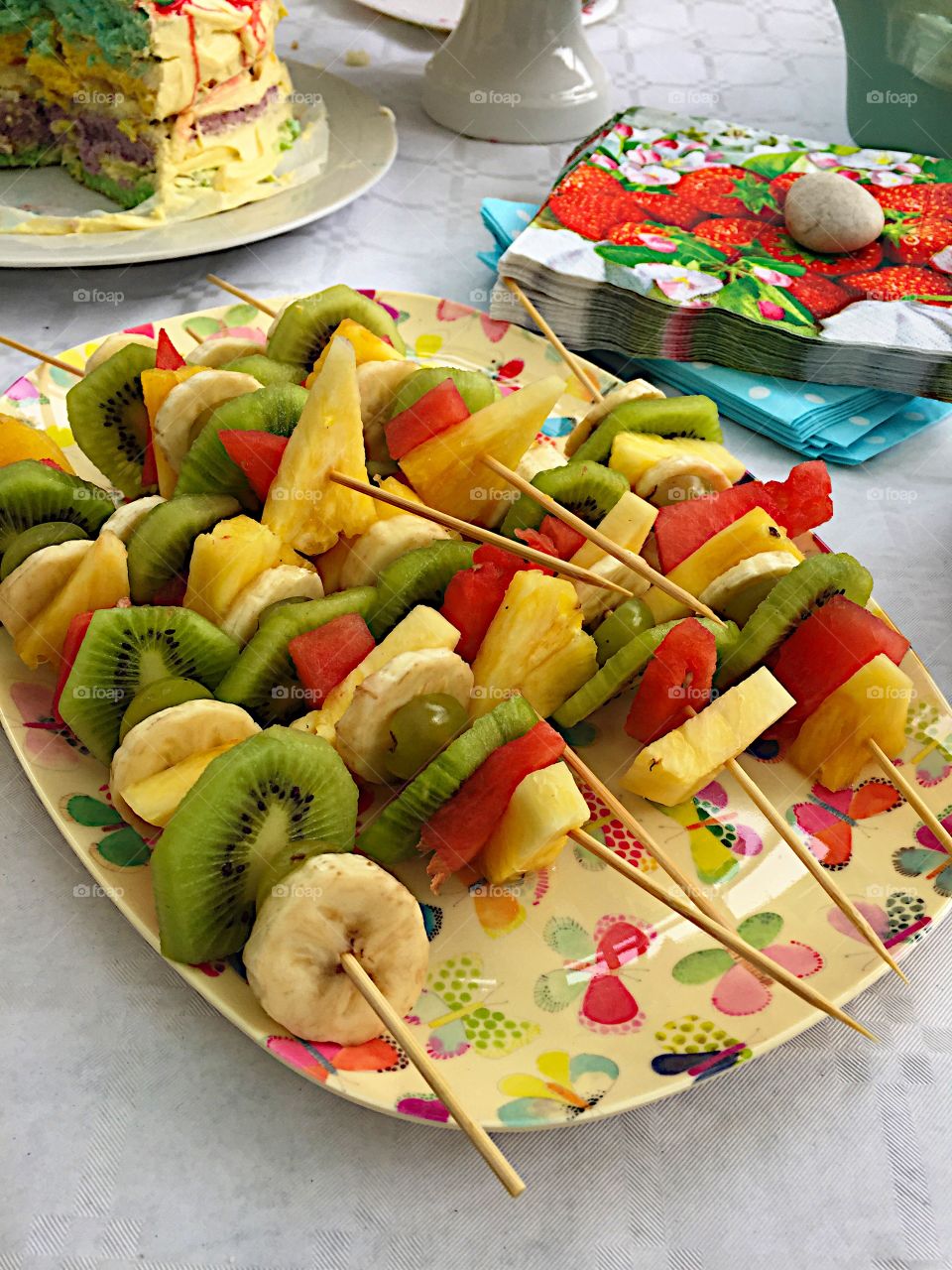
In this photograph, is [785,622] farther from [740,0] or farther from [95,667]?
[740,0]

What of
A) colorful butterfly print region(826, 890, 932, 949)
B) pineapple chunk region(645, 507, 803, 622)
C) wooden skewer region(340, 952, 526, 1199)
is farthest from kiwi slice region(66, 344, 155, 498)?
colorful butterfly print region(826, 890, 932, 949)

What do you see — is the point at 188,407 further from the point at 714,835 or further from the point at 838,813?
the point at 838,813

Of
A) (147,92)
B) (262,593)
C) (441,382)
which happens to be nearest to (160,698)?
(262,593)

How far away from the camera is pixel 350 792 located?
1291 millimetres

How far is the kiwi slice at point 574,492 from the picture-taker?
5.50 ft

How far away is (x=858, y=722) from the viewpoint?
1503 mm

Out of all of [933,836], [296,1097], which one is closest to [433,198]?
[933,836]

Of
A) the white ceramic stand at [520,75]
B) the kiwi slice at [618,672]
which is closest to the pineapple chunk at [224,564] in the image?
the kiwi slice at [618,672]

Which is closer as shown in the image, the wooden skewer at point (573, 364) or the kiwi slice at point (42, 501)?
the kiwi slice at point (42, 501)

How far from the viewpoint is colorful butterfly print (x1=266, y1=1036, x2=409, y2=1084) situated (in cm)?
113

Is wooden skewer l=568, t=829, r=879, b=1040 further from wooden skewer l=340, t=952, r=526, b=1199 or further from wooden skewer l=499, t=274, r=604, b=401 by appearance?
wooden skewer l=499, t=274, r=604, b=401

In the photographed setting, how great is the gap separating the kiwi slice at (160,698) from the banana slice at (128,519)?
296mm

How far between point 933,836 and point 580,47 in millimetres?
2585

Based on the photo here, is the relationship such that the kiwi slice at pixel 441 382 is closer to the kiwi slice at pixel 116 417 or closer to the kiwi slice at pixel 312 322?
Result: the kiwi slice at pixel 312 322
